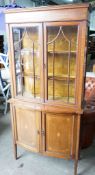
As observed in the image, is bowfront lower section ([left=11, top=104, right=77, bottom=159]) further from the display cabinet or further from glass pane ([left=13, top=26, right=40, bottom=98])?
glass pane ([left=13, top=26, right=40, bottom=98])

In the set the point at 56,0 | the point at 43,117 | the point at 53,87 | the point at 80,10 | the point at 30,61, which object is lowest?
the point at 43,117

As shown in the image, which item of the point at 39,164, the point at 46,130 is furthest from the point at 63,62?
the point at 39,164

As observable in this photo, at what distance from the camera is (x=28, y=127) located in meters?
2.08

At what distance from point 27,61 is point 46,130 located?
0.79 metres

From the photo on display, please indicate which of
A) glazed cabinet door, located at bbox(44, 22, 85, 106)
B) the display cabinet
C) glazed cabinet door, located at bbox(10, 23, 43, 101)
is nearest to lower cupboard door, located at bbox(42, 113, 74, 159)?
the display cabinet

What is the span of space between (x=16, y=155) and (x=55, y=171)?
529mm

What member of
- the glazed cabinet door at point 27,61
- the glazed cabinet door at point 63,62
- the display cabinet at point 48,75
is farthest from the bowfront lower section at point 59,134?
the glazed cabinet door at point 27,61

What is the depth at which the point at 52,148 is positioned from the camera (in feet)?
6.69

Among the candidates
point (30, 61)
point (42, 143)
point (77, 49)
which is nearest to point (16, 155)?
point (42, 143)

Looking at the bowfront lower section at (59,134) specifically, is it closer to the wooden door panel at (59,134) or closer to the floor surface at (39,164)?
the wooden door panel at (59,134)

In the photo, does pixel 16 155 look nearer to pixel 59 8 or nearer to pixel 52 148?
pixel 52 148

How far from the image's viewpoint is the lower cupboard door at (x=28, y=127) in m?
2.00

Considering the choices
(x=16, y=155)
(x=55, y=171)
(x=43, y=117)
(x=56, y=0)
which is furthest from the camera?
(x=56, y=0)

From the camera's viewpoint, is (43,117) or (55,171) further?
(55,171)
